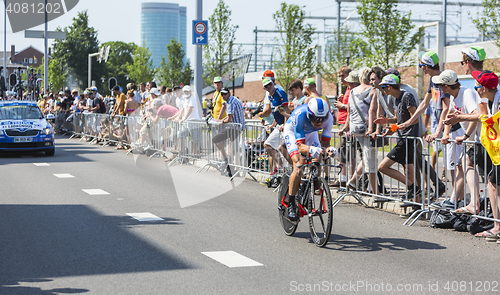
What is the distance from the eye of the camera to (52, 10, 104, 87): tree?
97250mm

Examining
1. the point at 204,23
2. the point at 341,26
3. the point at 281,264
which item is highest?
the point at 341,26

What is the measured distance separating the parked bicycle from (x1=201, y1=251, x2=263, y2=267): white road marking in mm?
985

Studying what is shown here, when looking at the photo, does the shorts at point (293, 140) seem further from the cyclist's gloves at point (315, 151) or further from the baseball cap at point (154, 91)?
the baseball cap at point (154, 91)

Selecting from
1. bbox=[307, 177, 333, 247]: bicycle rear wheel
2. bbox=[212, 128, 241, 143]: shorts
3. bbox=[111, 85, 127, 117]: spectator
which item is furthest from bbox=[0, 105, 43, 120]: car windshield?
bbox=[307, 177, 333, 247]: bicycle rear wheel

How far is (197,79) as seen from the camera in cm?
1758

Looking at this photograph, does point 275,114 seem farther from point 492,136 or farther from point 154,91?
point 154,91

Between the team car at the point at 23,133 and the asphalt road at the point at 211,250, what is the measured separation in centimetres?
729

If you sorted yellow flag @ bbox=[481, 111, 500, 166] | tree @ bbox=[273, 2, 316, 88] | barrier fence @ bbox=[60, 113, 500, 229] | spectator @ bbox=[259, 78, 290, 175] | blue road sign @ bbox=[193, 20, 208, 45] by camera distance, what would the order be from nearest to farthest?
yellow flag @ bbox=[481, 111, 500, 166] → barrier fence @ bbox=[60, 113, 500, 229] → spectator @ bbox=[259, 78, 290, 175] → blue road sign @ bbox=[193, 20, 208, 45] → tree @ bbox=[273, 2, 316, 88]

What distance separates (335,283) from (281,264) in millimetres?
778

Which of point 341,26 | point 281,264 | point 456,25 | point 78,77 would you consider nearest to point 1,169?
point 281,264

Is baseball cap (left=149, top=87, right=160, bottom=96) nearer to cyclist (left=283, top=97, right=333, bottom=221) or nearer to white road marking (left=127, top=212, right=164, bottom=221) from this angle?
white road marking (left=127, top=212, right=164, bottom=221)

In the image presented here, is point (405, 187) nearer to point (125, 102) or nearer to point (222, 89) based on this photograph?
point (222, 89)

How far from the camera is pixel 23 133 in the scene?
682 inches

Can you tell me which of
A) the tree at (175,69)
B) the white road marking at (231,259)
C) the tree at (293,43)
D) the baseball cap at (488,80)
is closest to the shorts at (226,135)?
the baseball cap at (488,80)
